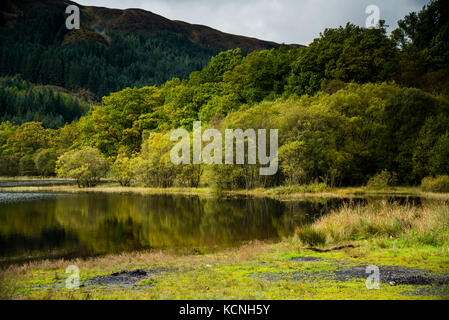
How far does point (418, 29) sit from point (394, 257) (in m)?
77.7

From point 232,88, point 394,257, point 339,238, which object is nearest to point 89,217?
point 339,238

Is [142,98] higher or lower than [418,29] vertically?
lower

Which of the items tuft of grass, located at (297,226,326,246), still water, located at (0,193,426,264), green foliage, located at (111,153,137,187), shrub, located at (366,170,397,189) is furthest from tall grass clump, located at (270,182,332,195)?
tuft of grass, located at (297,226,326,246)

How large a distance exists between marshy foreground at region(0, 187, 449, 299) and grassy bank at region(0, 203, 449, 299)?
3 centimetres

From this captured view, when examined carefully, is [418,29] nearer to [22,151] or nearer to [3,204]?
[3,204]

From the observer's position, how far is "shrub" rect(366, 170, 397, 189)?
44656mm

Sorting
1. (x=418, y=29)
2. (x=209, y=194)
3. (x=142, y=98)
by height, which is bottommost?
(x=209, y=194)

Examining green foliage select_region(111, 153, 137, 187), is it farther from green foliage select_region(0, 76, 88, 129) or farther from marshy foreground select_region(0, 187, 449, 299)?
green foliage select_region(0, 76, 88, 129)

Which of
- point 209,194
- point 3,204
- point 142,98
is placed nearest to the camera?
point 3,204

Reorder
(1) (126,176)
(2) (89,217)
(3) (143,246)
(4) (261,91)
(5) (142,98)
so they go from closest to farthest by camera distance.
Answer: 1. (3) (143,246)
2. (2) (89,217)
3. (1) (126,176)
4. (4) (261,91)
5. (5) (142,98)

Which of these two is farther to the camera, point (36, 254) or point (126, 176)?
point (126, 176)

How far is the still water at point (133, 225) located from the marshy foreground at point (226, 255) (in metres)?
0.06

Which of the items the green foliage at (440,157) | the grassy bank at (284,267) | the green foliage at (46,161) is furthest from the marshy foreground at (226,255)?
the green foliage at (46,161)

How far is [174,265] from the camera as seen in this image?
1238 cm
